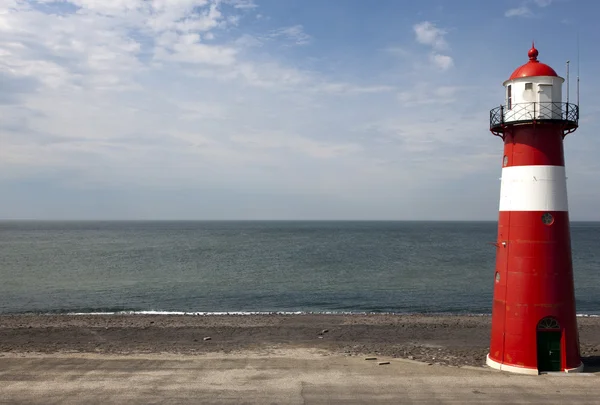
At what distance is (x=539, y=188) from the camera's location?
14.9 meters

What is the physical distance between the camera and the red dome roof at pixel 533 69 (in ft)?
49.0

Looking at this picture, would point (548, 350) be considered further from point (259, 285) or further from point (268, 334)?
point (259, 285)

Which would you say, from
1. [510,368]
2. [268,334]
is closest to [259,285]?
[268,334]

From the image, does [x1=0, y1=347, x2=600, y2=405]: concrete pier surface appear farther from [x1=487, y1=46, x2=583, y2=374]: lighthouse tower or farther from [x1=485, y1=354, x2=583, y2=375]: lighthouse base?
[x1=487, y1=46, x2=583, y2=374]: lighthouse tower

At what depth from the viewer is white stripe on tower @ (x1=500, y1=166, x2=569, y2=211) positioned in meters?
14.9

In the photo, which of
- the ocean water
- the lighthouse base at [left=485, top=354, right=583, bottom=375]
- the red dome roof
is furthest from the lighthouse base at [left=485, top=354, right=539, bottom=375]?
the ocean water

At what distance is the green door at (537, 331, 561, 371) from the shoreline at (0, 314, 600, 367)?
2189 millimetres

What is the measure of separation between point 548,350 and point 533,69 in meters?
8.40

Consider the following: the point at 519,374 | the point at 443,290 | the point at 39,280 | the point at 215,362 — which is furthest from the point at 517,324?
the point at 39,280

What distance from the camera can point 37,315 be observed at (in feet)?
104

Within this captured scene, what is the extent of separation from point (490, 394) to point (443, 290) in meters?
29.8

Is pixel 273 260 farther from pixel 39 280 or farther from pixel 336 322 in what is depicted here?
pixel 336 322

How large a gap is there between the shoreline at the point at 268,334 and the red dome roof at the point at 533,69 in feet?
30.8

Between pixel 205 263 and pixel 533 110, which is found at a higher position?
pixel 533 110
